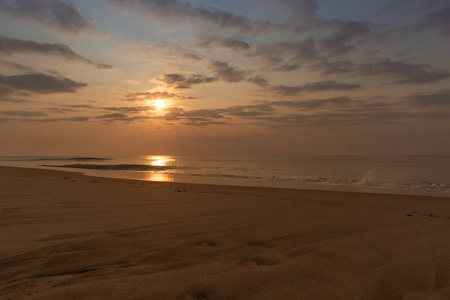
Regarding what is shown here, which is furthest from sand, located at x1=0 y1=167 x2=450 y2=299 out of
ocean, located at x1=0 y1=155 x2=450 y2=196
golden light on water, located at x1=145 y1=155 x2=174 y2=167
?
golden light on water, located at x1=145 y1=155 x2=174 y2=167

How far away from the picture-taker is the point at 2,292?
277cm

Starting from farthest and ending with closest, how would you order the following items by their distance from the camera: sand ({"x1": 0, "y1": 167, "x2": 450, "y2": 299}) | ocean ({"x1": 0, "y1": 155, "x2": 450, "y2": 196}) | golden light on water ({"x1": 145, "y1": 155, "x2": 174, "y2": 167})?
golden light on water ({"x1": 145, "y1": 155, "x2": 174, "y2": 167}) → ocean ({"x1": 0, "y1": 155, "x2": 450, "y2": 196}) → sand ({"x1": 0, "y1": 167, "x2": 450, "y2": 299})

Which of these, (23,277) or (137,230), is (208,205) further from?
(23,277)

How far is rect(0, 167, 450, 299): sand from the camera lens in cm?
296

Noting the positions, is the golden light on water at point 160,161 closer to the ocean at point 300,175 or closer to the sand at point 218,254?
the ocean at point 300,175

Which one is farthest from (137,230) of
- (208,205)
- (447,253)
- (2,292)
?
(447,253)

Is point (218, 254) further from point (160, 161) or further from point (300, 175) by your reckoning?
point (160, 161)

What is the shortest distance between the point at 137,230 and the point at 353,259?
11.5 ft

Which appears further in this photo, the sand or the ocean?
the ocean

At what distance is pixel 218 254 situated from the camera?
408 centimetres

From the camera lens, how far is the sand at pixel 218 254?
2.96m

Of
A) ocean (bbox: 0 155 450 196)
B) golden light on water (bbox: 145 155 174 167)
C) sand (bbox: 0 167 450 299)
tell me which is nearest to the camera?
sand (bbox: 0 167 450 299)

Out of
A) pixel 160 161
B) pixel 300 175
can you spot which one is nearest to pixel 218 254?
pixel 300 175

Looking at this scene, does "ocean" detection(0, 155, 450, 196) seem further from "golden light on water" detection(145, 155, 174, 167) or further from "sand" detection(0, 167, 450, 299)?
"sand" detection(0, 167, 450, 299)
